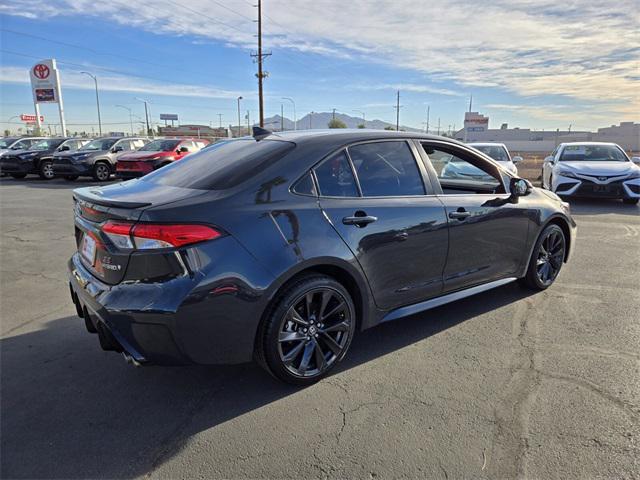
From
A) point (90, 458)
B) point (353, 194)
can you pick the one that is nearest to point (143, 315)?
point (90, 458)

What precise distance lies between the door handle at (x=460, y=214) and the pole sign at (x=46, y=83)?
42166 mm

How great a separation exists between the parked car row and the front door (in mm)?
12536

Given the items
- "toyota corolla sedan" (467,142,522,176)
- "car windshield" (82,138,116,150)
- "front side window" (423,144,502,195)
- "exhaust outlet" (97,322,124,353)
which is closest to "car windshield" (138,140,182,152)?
"car windshield" (82,138,116,150)

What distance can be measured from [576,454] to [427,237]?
1.69m

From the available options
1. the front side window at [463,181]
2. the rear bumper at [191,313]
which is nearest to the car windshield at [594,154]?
the front side window at [463,181]

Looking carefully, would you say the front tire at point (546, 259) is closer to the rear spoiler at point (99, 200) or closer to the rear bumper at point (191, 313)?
the rear bumper at point (191, 313)

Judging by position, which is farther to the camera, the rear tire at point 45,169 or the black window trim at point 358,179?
the rear tire at point 45,169

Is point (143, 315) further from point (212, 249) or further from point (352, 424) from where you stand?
point (352, 424)

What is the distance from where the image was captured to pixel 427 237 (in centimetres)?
350

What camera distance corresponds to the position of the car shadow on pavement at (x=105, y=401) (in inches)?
92.9

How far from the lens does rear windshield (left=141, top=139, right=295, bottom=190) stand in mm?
2895

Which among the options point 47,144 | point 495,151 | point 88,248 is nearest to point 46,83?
point 47,144

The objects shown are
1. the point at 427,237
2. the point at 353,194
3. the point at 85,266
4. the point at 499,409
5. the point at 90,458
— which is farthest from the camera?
the point at 427,237

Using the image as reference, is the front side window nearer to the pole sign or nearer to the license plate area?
the license plate area
